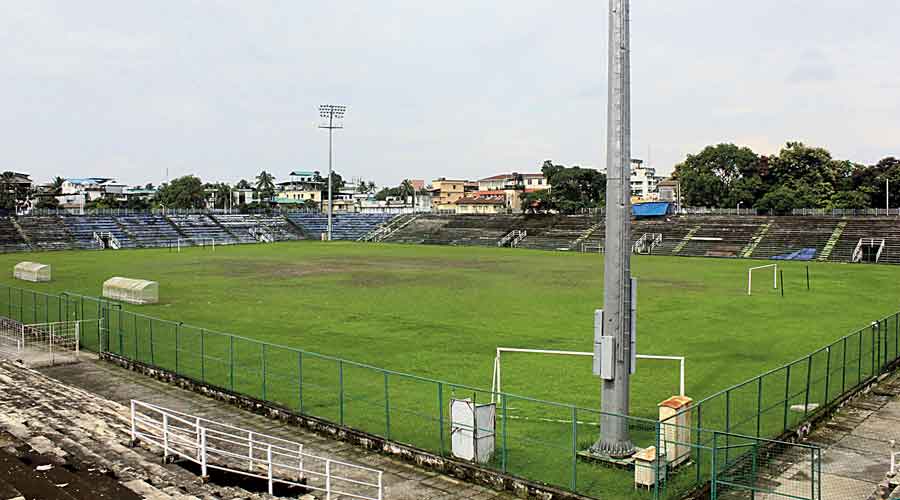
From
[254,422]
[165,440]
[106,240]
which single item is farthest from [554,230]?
[165,440]

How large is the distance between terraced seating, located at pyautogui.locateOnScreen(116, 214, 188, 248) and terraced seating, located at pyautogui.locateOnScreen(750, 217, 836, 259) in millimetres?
67690

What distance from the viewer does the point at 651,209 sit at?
287 feet

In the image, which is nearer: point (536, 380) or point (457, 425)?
point (457, 425)

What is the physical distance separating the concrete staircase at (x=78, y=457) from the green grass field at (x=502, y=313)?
427cm

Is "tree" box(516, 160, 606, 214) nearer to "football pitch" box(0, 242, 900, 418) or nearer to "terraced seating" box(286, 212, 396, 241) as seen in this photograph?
"terraced seating" box(286, 212, 396, 241)

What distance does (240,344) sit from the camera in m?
25.1

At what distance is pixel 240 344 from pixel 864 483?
756 inches

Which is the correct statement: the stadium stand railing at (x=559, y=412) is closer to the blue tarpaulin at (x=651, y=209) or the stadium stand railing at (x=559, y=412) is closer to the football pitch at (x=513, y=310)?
the football pitch at (x=513, y=310)

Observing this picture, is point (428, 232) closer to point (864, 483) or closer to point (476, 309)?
point (476, 309)

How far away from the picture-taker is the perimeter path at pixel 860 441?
507 inches

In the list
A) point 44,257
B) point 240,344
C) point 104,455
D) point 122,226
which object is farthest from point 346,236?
point 104,455

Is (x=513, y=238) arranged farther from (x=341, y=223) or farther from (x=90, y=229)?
(x=90, y=229)

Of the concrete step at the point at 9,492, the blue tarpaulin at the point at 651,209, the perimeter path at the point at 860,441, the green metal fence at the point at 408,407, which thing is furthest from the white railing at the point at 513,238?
the concrete step at the point at 9,492

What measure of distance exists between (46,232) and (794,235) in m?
82.2
